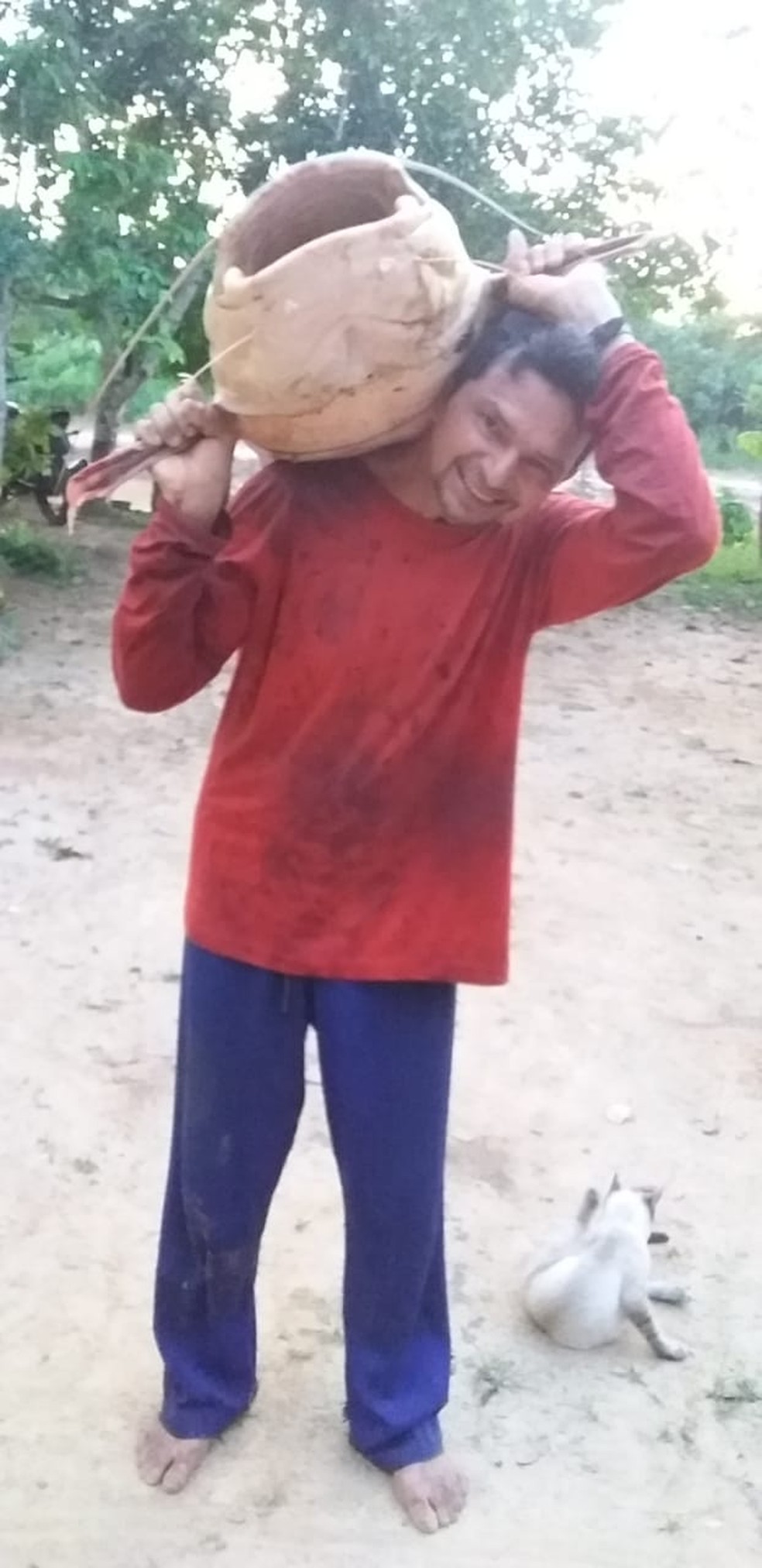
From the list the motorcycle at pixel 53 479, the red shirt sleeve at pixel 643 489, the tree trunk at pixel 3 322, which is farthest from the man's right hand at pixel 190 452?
the motorcycle at pixel 53 479

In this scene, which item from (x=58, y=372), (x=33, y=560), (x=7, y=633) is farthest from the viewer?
(x=58, y=372)

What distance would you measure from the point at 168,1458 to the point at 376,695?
1.03 metres

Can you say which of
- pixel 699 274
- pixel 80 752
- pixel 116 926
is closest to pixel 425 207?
pixel 116 926

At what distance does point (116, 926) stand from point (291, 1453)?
67.0 inches

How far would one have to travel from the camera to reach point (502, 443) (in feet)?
4.36

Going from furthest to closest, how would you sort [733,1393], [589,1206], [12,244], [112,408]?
1. [112,408]
2. [12,244]
3. [589,1206]
4. [733,1393]

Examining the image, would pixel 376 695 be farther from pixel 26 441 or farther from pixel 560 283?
pixel 26 441

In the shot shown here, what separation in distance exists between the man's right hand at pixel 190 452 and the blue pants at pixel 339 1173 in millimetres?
508

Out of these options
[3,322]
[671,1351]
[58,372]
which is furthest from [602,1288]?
[58,372]

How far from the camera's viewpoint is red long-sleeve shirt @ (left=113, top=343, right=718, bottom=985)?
1.35 m

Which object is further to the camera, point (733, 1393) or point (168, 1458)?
point (733, 1393)

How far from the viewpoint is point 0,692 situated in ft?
17.7

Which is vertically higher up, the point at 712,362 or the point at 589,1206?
the point at 712,362

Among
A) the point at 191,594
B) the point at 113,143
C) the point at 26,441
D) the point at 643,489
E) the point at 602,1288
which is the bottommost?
the point at 602,1288
